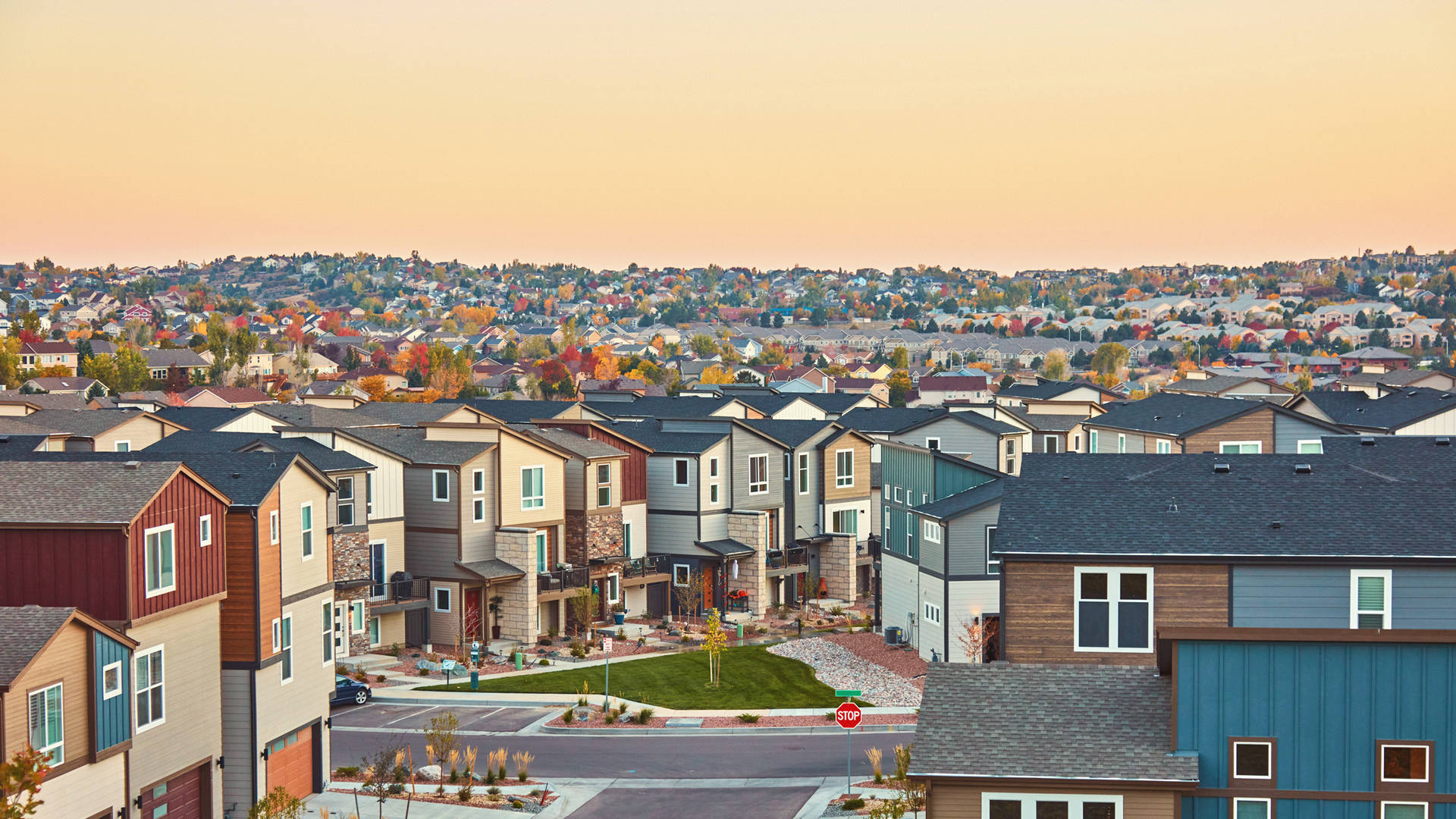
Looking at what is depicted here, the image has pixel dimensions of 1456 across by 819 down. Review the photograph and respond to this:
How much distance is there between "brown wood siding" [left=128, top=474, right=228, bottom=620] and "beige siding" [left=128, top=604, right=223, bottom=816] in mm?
349

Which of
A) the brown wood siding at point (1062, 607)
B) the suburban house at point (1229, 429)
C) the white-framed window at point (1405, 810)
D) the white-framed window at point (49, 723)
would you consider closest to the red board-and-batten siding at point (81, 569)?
the white-framed window at point (49, 723)

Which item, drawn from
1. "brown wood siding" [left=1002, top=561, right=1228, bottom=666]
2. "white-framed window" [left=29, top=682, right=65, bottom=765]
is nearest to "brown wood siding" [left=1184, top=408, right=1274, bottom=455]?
"brown wood siding" [left=1002, top=561, right=1228, bottom=666]

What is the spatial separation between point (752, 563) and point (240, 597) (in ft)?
106

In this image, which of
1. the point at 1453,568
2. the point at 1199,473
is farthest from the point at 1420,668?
the point at 1199,473

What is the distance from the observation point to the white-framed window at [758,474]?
199 feet

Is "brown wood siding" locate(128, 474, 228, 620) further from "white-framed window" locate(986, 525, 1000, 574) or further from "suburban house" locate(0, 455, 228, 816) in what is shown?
"white-framed window" locate(986, 525, 1000, 574)

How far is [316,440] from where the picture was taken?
47.4 meters

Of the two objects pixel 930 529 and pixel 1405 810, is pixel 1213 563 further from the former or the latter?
pixel 930 529

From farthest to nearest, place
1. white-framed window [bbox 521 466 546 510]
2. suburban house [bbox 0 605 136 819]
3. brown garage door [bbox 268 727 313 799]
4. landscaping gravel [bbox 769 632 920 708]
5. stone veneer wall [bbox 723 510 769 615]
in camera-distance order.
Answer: stone veneer wall [bbox 723 510 769 615]
white-framed window [bbox 521 466 546 510]
landscaping gravel [bbox 769 632 920 708]
brown garage door [bbox 268 727 313 799]
suburban house [bbox 0 605 136 819]

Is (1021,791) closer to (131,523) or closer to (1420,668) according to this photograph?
(1420,668)

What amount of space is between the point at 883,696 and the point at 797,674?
4233mm

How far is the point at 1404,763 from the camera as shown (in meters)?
19.0

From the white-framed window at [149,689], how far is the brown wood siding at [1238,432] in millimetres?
38266

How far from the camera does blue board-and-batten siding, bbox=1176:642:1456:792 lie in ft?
61.7
